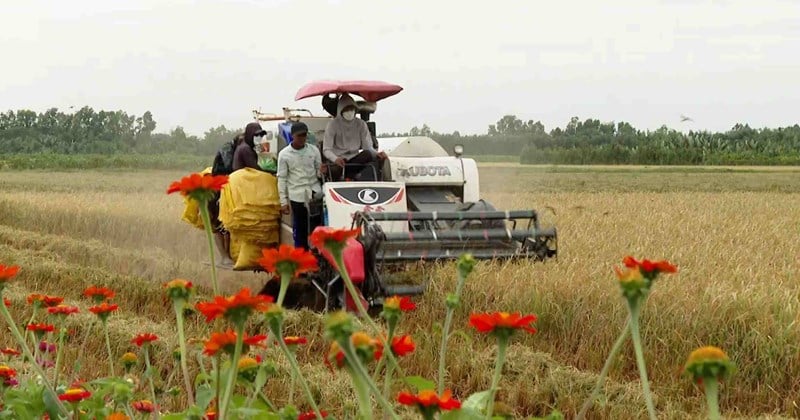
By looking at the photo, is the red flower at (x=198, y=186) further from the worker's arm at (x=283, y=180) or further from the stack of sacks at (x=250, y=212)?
the stack of sacks at (x=250, y=212)

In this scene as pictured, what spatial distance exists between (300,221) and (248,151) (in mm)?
1214

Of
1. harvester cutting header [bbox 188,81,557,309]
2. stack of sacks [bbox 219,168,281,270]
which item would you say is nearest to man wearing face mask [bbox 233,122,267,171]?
harvester cutting header [bbox 188,81,557,309]

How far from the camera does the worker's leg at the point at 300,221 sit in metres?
8.63

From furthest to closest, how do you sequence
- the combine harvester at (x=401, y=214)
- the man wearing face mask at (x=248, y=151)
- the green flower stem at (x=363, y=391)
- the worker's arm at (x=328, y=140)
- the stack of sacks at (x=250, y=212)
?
the man wearing face mask at (x=248, y=151) → the worker's arm at (x=328, y=140) → the stack of sacks at (x=250, y=212) → the combine harvester at (x=401, y=214) → the green flower stem at (x=363, y=391)

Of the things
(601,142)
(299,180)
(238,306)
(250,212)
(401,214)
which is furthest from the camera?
(601,142)

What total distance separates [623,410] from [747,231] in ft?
21.2

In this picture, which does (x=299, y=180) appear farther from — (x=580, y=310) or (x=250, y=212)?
(x=580, y=310)

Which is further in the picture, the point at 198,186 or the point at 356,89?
the point at 356,89

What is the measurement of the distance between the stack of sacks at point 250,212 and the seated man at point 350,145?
0.58m

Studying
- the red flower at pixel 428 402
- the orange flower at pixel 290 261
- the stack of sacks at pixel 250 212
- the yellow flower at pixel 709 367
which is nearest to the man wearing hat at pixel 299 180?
the stack of sacks at pixel 250 212

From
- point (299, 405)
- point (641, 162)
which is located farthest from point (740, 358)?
point (641, 162)

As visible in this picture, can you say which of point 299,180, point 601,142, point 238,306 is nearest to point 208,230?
point 238,306

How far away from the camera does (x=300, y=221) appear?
8.67 meters

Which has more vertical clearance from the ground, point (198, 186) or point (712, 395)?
point (198, 186)
